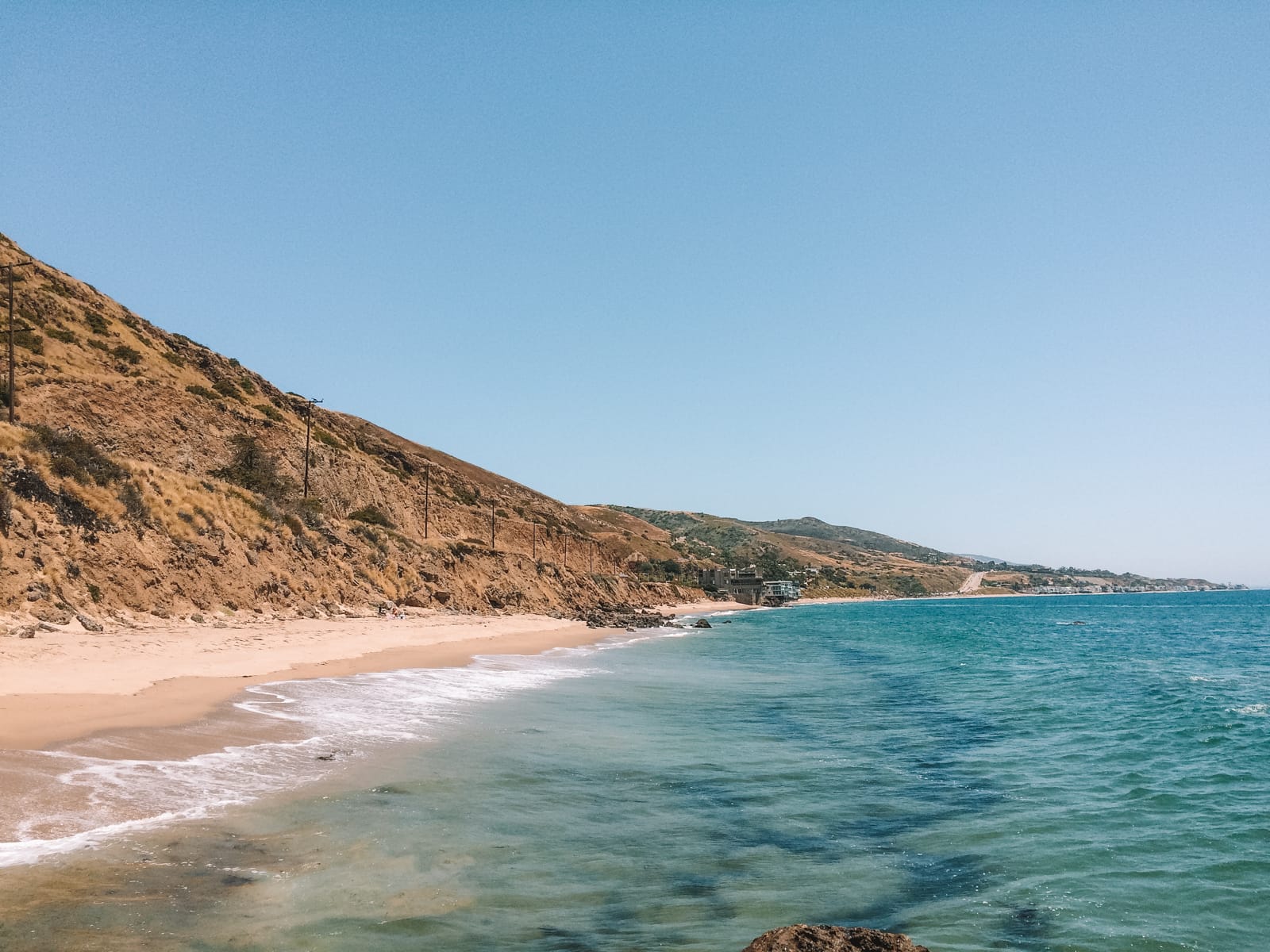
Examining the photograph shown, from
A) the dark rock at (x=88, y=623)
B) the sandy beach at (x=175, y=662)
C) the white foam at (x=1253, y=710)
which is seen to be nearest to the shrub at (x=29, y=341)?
the sandy beach at (x=175, y=662)

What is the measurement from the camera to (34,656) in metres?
17.3

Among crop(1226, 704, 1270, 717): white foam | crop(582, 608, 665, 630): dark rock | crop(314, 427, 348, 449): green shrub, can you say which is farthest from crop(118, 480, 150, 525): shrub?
crop(314, 427, 348, 449): green shrub

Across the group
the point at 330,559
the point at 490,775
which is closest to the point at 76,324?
the point at 330,559

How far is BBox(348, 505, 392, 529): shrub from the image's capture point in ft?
196

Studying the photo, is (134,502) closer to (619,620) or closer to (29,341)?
(29,341)

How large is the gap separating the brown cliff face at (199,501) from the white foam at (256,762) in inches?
404

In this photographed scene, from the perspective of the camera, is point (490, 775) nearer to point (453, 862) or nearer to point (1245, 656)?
point (453, 862)

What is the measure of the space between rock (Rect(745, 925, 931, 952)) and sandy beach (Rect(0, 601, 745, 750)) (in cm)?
1058

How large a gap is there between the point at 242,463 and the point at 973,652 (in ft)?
148

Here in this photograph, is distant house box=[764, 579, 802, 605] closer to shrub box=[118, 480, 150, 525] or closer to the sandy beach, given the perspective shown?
the sandy beach

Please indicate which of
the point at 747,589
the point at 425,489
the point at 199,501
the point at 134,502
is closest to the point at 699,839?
the point at 134,502

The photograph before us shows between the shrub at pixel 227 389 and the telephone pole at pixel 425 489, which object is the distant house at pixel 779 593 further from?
the shrub at pixel 227 389

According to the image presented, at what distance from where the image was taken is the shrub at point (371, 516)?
59594mm

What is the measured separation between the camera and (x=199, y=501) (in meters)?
34.6
